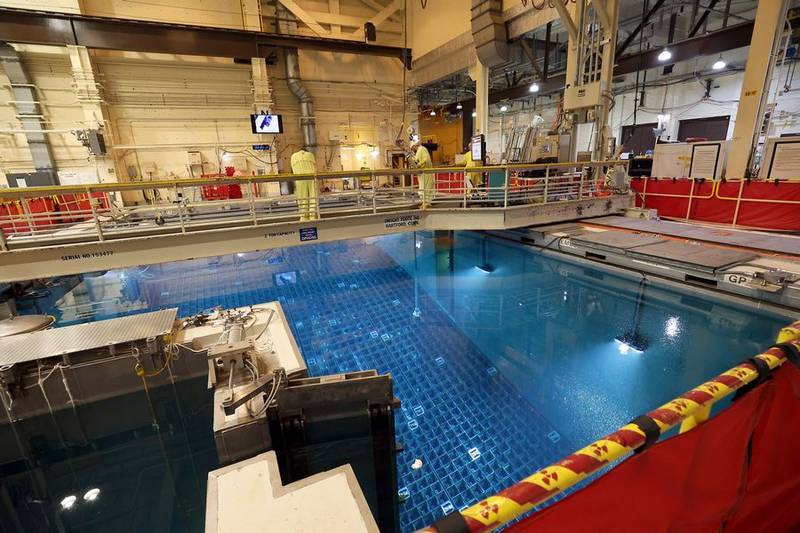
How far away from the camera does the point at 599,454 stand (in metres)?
1.00

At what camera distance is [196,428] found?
366cm

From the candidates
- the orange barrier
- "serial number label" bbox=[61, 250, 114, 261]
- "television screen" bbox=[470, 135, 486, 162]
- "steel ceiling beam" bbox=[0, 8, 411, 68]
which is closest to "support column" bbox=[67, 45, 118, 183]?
"steel ceiling beam" bbox=[0, 8, 411, 68]

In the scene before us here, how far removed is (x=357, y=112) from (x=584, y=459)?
1689cm

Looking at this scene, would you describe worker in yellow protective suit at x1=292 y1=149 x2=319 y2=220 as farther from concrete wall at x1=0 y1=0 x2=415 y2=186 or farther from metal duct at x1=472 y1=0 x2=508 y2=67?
concrete wall at x1=0 y1=0 x2=415 y2=186

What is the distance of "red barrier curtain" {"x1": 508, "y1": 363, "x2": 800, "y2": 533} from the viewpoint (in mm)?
1020

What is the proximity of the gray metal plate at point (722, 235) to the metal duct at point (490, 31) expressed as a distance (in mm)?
5730

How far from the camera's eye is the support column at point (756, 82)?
7156 mm

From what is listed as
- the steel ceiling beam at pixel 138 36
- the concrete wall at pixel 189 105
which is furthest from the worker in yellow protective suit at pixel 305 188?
the steel ceiling beam at pixel 138 36

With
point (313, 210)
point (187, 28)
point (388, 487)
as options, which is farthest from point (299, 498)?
point (187, 28)

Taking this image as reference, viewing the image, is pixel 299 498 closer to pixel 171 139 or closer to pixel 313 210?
pixel 313 210

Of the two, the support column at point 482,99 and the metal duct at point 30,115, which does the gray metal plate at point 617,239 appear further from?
the metal duct at point 30,115

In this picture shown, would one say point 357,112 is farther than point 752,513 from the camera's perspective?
Yes

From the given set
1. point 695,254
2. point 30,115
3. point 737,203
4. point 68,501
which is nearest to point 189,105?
point 30,115

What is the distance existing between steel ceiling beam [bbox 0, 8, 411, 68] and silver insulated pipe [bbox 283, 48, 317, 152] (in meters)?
0.65
